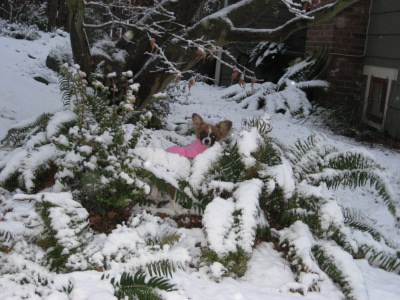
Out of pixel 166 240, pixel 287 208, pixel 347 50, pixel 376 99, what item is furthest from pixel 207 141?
pixel 347 50

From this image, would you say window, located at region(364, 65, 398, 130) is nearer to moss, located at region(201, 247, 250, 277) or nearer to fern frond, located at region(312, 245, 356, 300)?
fern frond, located at region(312, 245, 356, 300)

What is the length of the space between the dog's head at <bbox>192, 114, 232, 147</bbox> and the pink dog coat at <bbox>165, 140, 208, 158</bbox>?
5 cm

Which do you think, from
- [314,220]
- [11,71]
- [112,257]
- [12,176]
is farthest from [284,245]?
[11,71]

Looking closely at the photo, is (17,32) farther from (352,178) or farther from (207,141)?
(352,178)

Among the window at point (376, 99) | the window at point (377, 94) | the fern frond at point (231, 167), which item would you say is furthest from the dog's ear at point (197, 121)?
the window at point (376, 99)

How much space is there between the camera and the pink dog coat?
4.05 metres

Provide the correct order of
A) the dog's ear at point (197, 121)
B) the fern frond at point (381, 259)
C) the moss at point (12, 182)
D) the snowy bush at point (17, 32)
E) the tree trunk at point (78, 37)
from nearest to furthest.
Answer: the fern frond at point (381, 259), the moss at point (12, 182), the dog's ear at point (197, 121), the tree trunk at point (78, 37), the snowy bush at point (17, 32)

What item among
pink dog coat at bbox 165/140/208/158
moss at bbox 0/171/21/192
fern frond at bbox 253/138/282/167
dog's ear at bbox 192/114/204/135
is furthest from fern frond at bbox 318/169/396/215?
moss at bbox 0/171/21/192

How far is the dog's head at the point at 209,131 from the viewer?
13.8 ft

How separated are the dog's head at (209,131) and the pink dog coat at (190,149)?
5 cm

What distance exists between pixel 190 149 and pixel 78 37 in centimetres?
205

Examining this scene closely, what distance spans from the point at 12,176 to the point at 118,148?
1.13 m

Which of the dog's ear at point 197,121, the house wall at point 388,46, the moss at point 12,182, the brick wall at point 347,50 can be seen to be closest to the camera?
the moss at point 12,182

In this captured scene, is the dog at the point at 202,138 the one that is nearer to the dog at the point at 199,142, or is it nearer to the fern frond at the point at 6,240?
the dog at the point at 199,142
